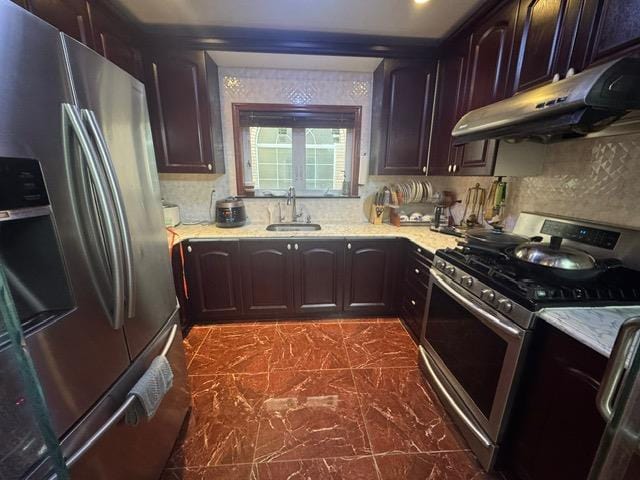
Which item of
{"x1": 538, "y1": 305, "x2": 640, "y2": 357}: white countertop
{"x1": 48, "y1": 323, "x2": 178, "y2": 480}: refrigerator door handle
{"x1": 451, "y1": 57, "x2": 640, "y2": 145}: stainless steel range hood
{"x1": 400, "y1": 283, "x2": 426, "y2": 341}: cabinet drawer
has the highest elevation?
{"x1": 451, "y1": 57, "x2": 640, "y2": 145}: stainless steel range hood

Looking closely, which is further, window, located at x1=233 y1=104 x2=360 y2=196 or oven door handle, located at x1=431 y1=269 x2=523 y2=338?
window, located at x1=233 y1=104 x2=360 y2=196

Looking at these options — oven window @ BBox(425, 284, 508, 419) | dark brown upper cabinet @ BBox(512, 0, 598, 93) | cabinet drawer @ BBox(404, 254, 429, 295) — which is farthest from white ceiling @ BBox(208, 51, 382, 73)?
oven window @ BBox(425, 284, 508, 419)

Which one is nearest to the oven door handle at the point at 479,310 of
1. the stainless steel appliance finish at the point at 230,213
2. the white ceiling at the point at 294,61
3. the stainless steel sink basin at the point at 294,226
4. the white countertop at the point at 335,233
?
the white countertop at the point at 335,233

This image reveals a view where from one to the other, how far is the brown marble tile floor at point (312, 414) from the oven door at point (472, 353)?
232 mm

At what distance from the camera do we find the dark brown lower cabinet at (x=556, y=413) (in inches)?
33.0

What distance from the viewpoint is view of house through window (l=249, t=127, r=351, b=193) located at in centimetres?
268

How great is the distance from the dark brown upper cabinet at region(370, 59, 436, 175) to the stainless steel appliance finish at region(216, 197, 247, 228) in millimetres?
1364

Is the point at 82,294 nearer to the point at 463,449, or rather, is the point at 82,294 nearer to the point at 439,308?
the point at 439,308

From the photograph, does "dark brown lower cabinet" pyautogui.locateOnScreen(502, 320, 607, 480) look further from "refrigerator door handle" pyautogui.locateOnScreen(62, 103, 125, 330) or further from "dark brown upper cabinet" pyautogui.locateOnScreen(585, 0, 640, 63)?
"refrigerator door handle" pyautogui.locateOnScreen(62, 103, 125, 330)

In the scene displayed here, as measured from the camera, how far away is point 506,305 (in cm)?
112

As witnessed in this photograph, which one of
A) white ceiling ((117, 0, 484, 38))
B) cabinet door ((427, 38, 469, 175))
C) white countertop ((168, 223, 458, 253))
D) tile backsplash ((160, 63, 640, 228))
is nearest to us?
tile backsplash ((160, 63, 640, 228))

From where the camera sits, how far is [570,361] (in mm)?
905

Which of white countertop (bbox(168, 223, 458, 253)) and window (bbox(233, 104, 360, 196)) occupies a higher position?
window (bbox(233, 104, 360, 196))

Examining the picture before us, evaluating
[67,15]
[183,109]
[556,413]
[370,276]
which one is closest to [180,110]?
[183,109]
